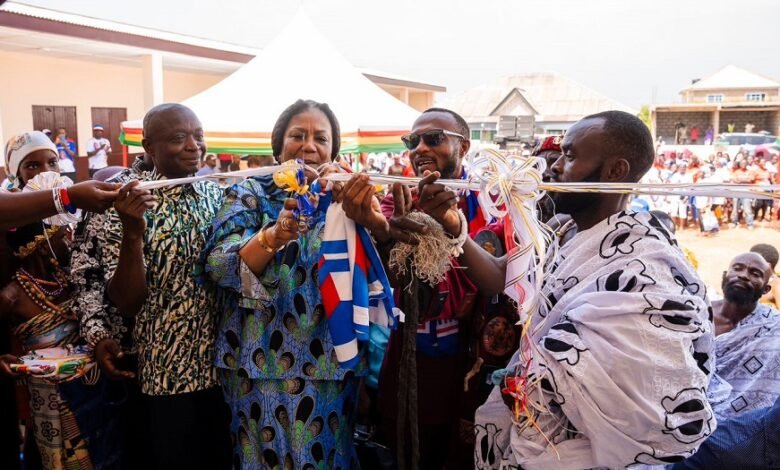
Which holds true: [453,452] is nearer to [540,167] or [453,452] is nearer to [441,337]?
[441,337]

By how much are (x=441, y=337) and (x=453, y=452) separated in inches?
20.0

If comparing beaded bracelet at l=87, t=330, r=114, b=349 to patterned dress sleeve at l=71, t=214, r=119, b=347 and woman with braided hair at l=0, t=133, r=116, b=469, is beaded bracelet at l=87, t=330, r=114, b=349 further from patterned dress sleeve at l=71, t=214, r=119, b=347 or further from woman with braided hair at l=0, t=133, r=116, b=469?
woman with braided hair at l=0, t=133, r=116, b=469

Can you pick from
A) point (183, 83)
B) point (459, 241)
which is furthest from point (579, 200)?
point (183, 83)

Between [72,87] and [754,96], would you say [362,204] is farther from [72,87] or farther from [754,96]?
[754,96]

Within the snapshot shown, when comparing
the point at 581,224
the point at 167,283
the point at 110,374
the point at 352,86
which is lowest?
the point at 110,374

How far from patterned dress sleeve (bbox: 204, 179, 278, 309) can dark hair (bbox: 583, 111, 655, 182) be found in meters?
1.30

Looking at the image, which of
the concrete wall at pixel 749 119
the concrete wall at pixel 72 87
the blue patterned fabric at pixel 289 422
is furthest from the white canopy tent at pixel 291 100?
the concrete wall at pixel 749 119

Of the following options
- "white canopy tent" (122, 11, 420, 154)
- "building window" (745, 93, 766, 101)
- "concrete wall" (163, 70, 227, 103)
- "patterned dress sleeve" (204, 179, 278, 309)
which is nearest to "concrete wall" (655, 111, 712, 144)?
"building window" (745, 93, 766, 101)

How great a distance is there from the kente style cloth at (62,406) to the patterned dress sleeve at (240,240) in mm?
818

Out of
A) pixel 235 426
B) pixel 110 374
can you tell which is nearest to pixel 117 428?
pixel 110 374

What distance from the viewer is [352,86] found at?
834 centimetres

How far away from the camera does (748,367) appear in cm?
264

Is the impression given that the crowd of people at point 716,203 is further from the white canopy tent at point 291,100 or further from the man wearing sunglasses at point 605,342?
the man wearing sunglasses at point 605,342

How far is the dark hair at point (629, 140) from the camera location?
205 cm
